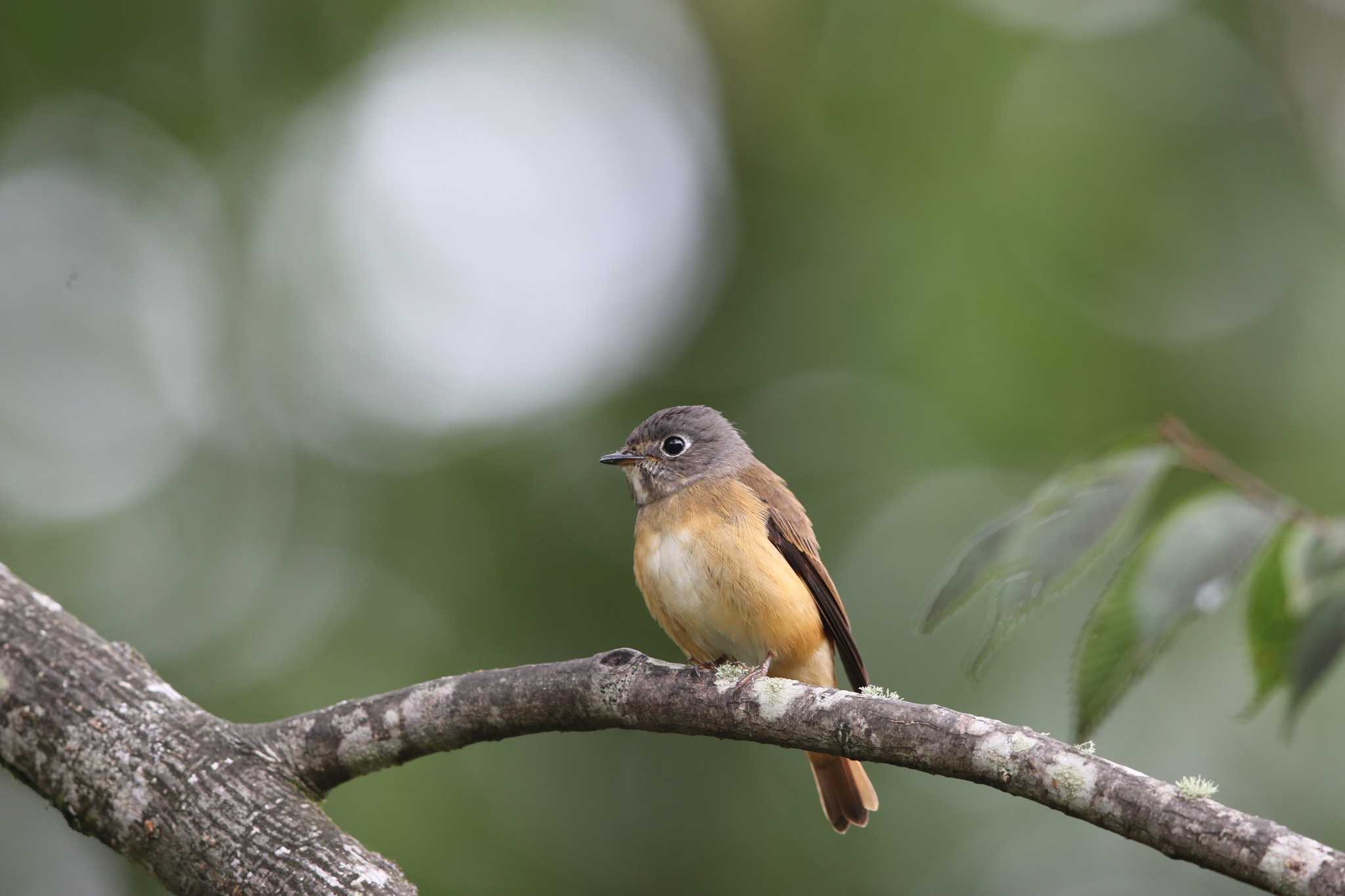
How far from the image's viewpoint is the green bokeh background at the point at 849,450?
9.49 meters

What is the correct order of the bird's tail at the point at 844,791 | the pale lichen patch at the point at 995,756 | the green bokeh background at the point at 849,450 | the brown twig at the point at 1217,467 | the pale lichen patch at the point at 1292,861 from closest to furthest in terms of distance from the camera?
the pale lichen patch at the point at 1292,861 < the pale lichen patch at the point at 995,756 < the brown twig at the point at 1217,467 < the bird's tail at the point at 844,791 < the green bokeh background at the point at 849,450

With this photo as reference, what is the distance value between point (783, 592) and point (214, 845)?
7.72ft

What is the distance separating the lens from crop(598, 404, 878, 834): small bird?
467 cm

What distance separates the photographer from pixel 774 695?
312cm

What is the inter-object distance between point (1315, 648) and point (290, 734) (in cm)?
289

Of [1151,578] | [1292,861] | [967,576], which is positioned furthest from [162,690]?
[1292,861]

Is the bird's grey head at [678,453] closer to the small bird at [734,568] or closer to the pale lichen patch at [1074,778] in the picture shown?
the small bird at [734,568]

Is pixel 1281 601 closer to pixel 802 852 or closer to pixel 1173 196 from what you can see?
pixel 802 852

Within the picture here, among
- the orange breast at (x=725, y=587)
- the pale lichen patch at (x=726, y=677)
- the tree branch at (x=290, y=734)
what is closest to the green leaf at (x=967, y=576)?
the tree branch at (x=290, y=734)

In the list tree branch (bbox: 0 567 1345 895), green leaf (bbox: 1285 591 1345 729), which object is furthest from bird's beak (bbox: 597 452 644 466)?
green leaf (bbox: 1285 591 1345 729)

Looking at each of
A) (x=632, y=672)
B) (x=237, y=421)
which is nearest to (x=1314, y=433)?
(x=632, y=672)

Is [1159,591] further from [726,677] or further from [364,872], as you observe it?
[364,872]

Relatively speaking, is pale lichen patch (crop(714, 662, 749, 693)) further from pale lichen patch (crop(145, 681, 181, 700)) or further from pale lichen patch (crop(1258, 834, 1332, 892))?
pale lichen patch (crop(145, 681, 181, 700))

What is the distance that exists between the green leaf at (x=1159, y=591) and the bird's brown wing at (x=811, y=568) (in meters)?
1.99
